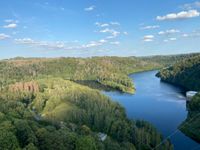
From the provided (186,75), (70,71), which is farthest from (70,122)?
(70,71)

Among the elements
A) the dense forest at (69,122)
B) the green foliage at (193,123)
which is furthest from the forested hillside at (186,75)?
the green foliage at (193,123)

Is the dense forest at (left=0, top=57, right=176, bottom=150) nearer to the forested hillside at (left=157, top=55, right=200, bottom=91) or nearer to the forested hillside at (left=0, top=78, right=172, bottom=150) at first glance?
the forested hillside at (left=0, top=78, right=172, bottom=150)

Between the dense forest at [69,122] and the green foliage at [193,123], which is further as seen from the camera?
the green foliage at [193,123]

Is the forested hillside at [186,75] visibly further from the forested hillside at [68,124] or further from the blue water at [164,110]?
the forested hillside at [68,124]

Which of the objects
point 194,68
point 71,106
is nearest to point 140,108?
point 71,106

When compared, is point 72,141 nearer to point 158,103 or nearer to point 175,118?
point 175,118

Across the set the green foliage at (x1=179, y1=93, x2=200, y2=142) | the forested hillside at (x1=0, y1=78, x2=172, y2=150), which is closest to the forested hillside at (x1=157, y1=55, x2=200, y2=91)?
the green foliage at (x1=179, y1=93, x2=200, y2=142)
